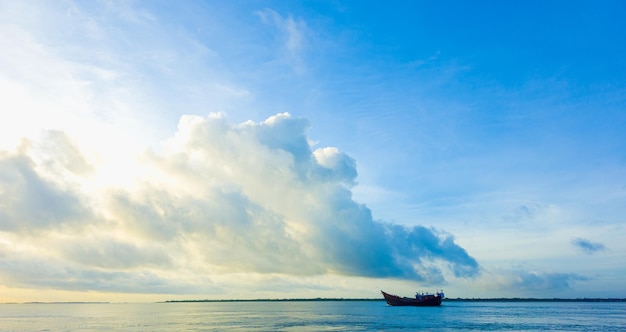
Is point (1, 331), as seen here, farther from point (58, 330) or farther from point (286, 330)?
point (286, 330)

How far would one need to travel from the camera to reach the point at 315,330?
10688 cm

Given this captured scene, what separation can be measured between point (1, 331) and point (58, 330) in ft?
47.4

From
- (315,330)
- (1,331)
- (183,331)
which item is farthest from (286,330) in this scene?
(1,331)

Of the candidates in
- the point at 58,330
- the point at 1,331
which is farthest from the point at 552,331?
the point at 1,331

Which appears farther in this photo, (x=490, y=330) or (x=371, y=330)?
(x=490, y=330)

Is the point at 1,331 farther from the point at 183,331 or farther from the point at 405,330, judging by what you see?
the point at 405,330

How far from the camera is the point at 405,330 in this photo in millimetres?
108312

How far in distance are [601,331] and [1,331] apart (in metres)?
152

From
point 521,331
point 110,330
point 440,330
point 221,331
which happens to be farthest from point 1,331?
point 521,331

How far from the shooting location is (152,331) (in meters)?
111

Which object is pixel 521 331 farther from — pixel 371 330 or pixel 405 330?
pixel 371 330

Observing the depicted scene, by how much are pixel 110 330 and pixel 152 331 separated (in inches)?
531

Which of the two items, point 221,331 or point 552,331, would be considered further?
point 552,331

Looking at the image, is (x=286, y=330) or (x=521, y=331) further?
(x=521, y=331)
